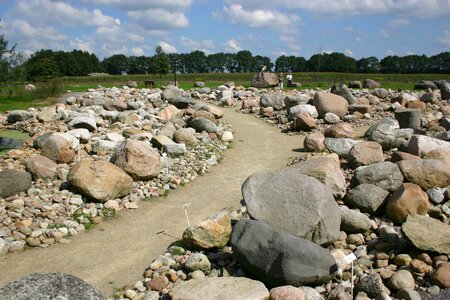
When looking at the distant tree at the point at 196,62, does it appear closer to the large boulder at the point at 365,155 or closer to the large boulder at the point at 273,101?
the large boulder at the point at 273,101

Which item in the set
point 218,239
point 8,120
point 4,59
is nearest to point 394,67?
point 4,59

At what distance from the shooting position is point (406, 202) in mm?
9758

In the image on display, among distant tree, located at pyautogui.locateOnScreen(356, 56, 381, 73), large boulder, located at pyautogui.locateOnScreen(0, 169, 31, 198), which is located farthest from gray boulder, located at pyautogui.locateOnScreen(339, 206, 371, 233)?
distant tree, located at pyautogui.locateOnScreen(356, 56, 381, 73)

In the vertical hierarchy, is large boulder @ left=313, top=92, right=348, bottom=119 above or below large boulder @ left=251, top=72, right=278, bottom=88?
below

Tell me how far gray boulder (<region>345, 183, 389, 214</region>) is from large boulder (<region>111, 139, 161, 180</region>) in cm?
597

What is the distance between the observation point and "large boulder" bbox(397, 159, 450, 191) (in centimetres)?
1109

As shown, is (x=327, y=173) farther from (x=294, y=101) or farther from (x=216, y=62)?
(x=216, y=62)

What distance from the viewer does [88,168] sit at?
11.8m

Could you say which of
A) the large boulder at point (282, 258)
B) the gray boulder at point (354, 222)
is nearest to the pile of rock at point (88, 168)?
the large boulder at point (282, 258)

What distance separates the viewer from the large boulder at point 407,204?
31.9 ft

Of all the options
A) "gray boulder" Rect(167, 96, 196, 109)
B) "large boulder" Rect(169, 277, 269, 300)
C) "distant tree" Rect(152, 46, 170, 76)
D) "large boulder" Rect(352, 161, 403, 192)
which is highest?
"distant tree" Rect(152, 46, 170, 76)

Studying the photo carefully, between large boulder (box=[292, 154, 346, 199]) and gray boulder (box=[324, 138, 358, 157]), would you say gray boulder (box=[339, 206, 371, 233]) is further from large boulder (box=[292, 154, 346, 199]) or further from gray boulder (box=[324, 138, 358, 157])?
gray boulder (box=[324, 138, 358, 157])

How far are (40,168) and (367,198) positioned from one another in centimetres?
946

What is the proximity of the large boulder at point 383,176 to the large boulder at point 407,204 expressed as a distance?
3.12ft
